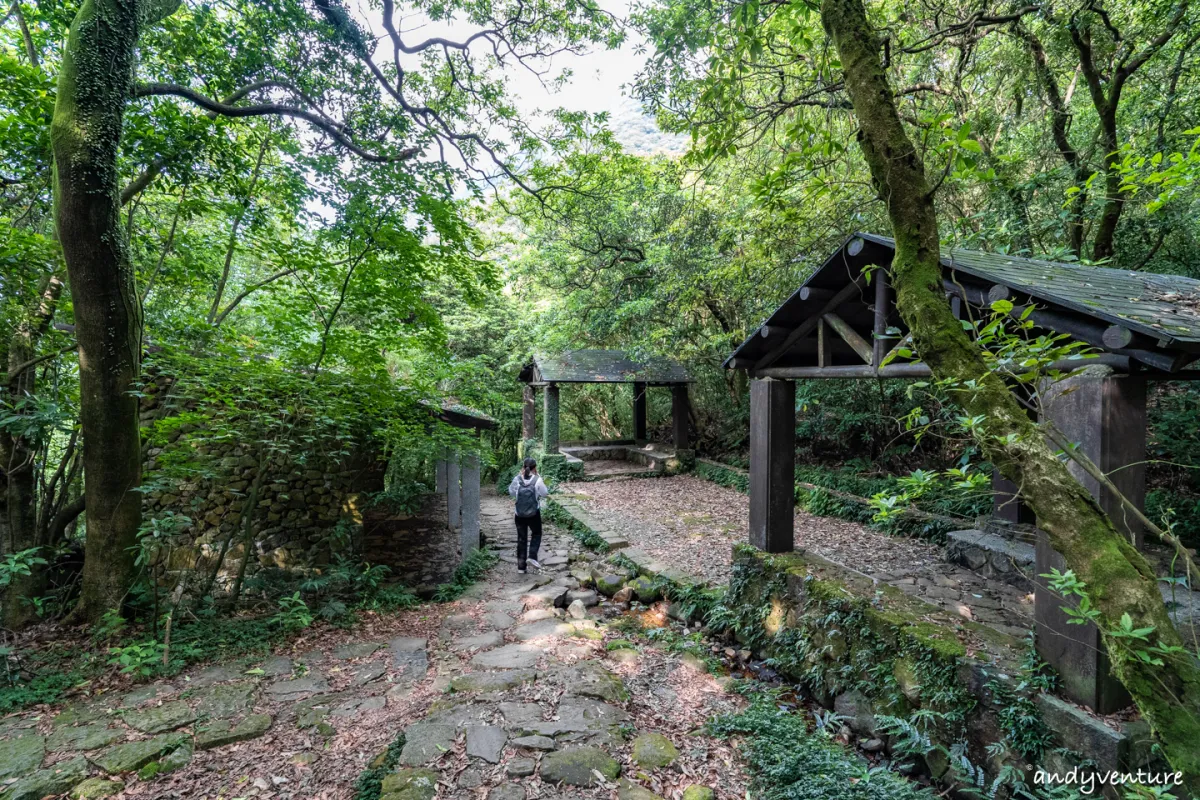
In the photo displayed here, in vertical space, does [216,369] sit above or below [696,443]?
above

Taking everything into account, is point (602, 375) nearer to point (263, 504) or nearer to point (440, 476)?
point (440, 476)

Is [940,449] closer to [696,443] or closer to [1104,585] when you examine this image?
[696,443]

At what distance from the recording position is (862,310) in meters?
4.53

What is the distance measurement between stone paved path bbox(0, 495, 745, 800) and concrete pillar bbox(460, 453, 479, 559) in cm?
215

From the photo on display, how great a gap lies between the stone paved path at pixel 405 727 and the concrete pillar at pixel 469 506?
84.7 inches

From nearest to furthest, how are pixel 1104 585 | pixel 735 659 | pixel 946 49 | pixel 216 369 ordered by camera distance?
pixel 1104 585 < pixel 216 369 < pixel 735 659 < pixel 946 49

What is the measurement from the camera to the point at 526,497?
6828 millimetres

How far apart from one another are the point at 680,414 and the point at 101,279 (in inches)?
433

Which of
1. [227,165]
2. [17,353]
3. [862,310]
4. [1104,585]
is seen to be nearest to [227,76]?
[227,165]

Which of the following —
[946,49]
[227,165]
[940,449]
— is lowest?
[940,449]

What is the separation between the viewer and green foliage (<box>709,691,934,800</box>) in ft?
9.30

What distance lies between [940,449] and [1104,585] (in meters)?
8.11

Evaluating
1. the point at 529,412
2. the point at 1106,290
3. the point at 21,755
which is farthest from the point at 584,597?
the point at 529,412

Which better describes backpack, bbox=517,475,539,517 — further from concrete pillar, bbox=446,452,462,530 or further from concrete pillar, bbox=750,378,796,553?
concrete pillar, bbox=750,378,796,553
